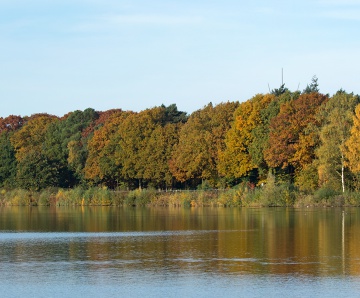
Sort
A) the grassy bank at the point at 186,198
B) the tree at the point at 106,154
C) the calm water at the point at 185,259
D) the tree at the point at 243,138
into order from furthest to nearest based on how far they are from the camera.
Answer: the tree at the point at 106,154, the tree at the point at 243,138, the grassy bank at the point at 186,198, the calm water at the point at 185,259

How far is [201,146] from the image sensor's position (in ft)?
347

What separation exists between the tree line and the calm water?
73.6ft

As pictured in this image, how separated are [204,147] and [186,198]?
7946 millimetres

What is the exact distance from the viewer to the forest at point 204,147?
8956cm

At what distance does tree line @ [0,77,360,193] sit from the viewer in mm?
89750

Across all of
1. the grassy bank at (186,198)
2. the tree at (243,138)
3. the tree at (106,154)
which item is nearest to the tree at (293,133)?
the grassy bank at (186,198)

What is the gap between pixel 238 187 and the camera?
318 feet

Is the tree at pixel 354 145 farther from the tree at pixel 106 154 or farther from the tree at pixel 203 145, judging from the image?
the tree at pixel 106 154

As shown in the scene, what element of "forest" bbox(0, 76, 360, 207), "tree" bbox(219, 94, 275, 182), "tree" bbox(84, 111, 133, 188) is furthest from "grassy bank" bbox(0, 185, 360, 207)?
"tree" bbox(84, 111, 133, 188)

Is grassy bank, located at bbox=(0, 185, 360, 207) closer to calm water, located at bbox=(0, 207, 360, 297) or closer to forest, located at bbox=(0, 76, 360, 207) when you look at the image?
forest, located at bbox=(0, 76, 360, 207)

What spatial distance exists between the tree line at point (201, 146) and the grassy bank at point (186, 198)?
1887 mm

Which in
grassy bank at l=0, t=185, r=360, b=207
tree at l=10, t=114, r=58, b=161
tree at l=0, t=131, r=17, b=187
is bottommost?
grassy bank at l=0, t=185, r=360, b=207

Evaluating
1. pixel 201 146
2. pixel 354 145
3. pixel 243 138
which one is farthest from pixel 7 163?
pixel 354 145

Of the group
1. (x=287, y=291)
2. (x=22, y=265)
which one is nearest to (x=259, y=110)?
(x=22, y=265)
